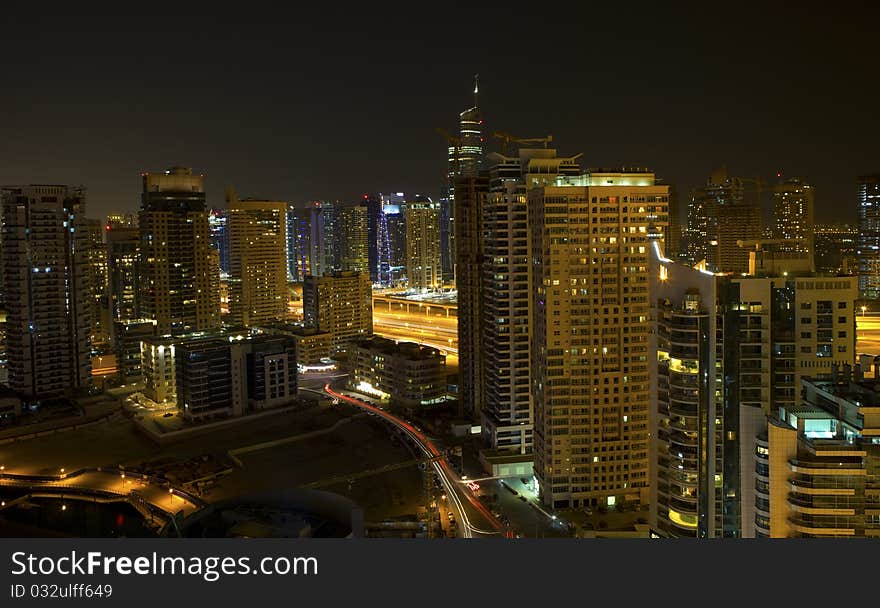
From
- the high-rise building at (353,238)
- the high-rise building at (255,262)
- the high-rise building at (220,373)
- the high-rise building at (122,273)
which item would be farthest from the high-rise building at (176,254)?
the high-rise building at (353,238)

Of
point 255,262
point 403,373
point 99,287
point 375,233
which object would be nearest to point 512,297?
point 403,373

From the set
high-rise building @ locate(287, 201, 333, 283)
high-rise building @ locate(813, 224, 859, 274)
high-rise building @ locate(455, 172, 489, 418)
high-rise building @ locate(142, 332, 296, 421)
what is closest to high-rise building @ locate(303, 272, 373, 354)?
high-rise building @ locate(142, 332, 296, 421)

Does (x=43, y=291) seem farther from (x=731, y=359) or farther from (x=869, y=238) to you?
(x=869, y=238)

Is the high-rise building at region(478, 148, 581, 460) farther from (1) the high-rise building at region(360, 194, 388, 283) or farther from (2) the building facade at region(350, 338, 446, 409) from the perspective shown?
(1) the high-rise building at region(360, 194, 388, 283)

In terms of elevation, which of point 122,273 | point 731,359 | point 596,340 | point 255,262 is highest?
point 255,262

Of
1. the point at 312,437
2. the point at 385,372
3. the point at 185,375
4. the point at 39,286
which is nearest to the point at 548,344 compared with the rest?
the point at 312,437

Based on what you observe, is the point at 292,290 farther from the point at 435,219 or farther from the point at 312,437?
the point at 312,437
